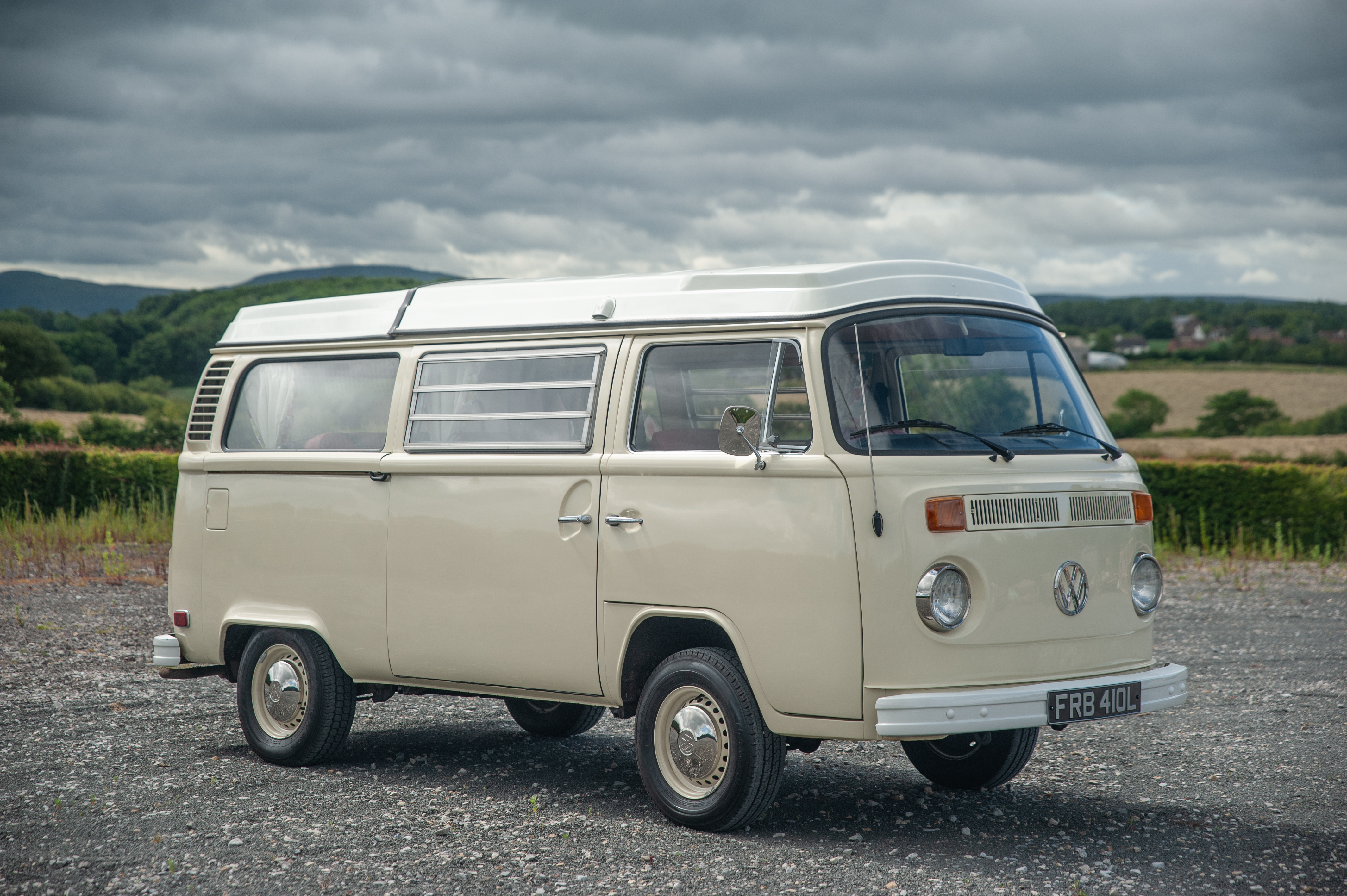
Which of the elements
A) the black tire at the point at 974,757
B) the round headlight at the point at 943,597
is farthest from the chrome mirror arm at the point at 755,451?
the black tire at the point at 974,757

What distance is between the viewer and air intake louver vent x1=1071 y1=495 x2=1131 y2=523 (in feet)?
18.2

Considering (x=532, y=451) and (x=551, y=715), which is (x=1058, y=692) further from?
(x=551, y=715)

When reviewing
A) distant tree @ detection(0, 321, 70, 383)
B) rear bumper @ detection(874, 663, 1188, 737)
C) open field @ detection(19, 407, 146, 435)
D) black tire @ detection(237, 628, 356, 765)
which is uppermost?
distant tree @ detection(0, 321, 70, 383)

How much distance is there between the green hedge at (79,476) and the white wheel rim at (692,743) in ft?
60.0

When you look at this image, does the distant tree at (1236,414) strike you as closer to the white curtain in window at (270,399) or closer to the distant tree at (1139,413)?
the distant tree at (1139,413)

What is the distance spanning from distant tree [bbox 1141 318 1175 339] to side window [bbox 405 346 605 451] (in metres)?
70.8

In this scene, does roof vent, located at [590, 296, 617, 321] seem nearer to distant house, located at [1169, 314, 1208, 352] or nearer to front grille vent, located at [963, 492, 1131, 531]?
front grille vent, located at [963, 492, 1131, 531]

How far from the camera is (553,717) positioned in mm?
8078

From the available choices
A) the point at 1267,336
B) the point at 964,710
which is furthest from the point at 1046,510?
the point at 1267,336

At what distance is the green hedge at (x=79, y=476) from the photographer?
22.0m

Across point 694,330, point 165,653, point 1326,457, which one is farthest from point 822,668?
point 1326,457

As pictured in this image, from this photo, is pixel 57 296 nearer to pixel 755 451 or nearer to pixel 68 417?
pixel 68 417

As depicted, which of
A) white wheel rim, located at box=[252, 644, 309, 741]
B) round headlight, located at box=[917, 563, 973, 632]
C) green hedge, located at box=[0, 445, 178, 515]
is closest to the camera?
round headlight, located at box=[917, 563, 973, 632]

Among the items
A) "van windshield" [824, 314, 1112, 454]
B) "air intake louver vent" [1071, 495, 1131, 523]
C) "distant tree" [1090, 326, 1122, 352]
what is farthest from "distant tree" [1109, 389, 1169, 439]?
"air intake louver vent" [1071, 495, 1131, 523]
